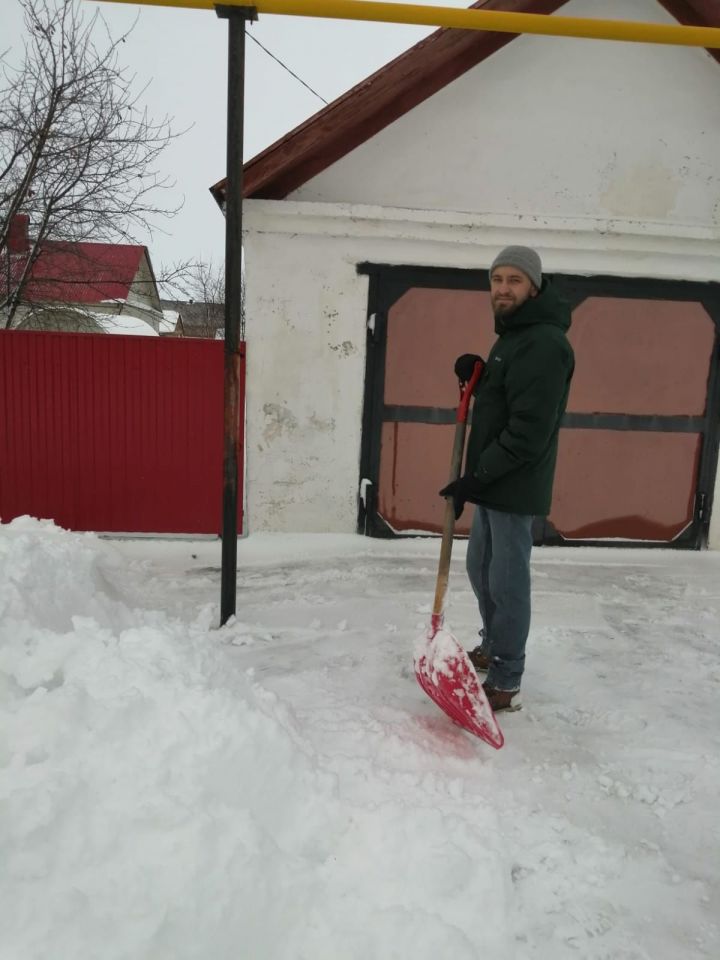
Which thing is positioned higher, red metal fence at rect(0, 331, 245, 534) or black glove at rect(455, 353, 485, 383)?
black glove at rect(455, 353, 485, 383)

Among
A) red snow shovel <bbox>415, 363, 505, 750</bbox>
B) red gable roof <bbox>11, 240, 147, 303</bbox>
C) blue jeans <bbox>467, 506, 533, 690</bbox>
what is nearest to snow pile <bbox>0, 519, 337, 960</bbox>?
red snow shovel <bbox>415, 363, 505, 750</bbox>

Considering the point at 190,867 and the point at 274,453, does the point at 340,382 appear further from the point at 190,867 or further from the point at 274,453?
the point at 190,867

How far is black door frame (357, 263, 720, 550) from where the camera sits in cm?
485

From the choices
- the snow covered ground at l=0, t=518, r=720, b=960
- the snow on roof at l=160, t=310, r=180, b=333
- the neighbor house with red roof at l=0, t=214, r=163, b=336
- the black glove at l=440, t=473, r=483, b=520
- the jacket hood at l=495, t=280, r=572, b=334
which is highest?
the snow on roof at l=160, t=310, r=180, b=333

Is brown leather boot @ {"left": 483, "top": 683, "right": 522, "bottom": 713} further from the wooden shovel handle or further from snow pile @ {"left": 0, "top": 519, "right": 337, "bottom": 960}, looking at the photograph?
snow pile @ {"left": 0, "top": 519, "right": 337, "bottom": 960}

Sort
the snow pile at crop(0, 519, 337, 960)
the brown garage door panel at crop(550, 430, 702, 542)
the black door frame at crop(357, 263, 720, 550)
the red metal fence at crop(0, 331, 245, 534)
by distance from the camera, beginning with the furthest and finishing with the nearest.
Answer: the brown garage door panel at crop(550, 430, 702, 542) → the black door frame at crop(357, 263, 720, 550) → the red metal fence at crop(0, 331, 245, 534) → the snow pile at crop(0, 519, 337, 960)

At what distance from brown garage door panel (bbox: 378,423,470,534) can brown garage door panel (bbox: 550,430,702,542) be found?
2.87 feet

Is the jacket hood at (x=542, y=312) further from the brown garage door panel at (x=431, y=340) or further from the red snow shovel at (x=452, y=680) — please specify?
the brown garage door panel at (x=431, y=340)

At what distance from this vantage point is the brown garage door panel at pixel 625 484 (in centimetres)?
516

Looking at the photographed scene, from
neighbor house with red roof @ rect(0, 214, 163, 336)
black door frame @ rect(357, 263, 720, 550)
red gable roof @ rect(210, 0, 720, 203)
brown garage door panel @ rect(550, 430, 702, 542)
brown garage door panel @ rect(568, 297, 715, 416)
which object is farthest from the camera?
neighbor house with red roof @ rect(0, 214, 163, 336)

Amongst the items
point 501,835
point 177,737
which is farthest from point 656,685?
point 177,737

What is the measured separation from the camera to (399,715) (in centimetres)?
258

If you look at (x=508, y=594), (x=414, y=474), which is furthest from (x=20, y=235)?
(x=508, y=594)

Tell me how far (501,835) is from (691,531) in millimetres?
4140
